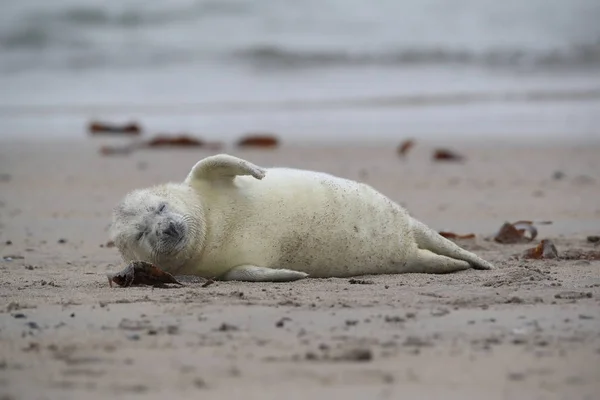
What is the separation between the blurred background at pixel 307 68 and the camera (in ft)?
47.4

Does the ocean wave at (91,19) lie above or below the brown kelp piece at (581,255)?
above

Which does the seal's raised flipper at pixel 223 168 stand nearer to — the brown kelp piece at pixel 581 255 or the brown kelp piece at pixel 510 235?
the brown kelp piece at pixel 581 255

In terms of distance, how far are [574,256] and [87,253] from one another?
306 cm

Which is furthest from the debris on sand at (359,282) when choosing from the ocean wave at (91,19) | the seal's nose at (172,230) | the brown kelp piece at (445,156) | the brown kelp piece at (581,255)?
the ocean wave at (91,19)

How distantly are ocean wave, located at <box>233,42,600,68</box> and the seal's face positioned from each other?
16752 millimetres

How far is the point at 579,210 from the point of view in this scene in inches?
316

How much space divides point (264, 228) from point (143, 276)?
2.16ft

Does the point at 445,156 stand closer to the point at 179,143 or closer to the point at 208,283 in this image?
the point at 179,143

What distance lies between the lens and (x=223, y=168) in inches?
212

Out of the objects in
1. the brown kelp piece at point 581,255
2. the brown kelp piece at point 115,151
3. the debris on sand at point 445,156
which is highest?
the brown kelp piece at point 115,151

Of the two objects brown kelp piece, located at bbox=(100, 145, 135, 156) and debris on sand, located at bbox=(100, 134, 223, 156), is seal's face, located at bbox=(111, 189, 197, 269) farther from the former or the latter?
debris on sand, located at bbox=(100, 134, 223, 156)

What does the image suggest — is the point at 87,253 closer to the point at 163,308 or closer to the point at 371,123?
the point at 163,308

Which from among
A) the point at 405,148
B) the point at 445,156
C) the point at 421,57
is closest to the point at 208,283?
the point at 445,156

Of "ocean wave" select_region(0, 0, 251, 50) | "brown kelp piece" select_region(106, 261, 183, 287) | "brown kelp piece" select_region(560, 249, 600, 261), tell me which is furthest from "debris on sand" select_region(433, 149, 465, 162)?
"ocean wave" select_region(0, 0, 251, 50)
